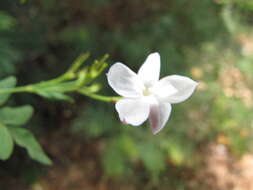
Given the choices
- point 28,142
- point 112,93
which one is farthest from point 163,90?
point 112,93

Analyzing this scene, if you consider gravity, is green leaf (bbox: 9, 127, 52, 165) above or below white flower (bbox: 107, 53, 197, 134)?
below

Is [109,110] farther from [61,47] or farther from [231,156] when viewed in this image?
[231,156]

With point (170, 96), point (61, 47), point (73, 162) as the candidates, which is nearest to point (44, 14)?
point (61, 47)

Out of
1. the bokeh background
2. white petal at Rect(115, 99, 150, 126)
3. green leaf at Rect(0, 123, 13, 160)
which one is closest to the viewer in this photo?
white petal at Rect(115, 99, 150, 126)

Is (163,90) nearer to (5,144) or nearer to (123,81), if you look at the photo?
(123,81)

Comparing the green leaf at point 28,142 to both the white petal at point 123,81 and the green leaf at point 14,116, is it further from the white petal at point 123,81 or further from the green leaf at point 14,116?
the white petal at point 123,81

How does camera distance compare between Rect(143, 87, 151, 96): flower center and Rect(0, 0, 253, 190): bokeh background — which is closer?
Rect(143, 87, 151, 96): flower center

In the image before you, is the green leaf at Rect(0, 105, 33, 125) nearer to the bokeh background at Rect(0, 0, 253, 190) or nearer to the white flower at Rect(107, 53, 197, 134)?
the white flower at Rect(107, 53, 197, 134)

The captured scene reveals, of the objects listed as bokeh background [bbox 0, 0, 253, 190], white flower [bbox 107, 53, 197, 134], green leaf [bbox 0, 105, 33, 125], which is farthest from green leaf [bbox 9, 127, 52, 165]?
bokeh background [bbox 0, 0, 253, 190]
